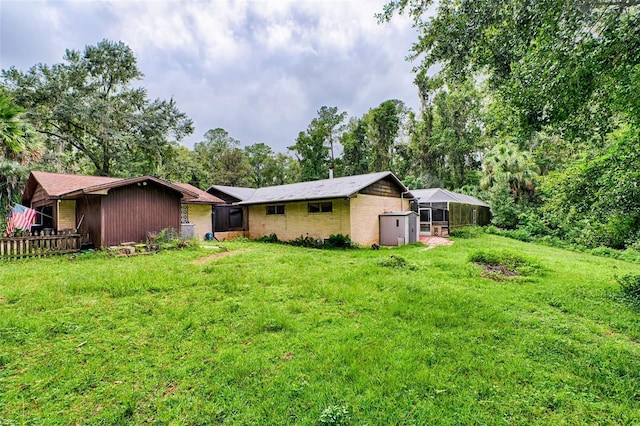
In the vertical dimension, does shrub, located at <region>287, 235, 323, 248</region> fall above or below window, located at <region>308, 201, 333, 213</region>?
below

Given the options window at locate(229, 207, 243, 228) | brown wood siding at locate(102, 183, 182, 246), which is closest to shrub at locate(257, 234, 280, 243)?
window at locate(229, 207, 243, 228)

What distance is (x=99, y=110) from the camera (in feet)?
61.5

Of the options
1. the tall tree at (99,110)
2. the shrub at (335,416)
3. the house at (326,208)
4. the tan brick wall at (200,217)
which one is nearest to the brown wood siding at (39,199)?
the tan brick wall at (200,217)

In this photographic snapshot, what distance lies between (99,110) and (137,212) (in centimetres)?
1243

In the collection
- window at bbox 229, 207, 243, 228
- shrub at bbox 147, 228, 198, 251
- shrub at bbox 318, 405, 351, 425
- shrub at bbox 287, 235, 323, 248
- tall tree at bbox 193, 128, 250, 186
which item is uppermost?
tall tree at bbox 193, 128, 250, 186

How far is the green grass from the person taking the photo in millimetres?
2680

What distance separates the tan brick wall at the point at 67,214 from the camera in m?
12.0

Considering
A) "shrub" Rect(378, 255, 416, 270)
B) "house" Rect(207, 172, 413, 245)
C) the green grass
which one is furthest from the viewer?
"house" Rect(207, 172, 413, 245)

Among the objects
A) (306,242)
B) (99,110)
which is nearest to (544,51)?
(306,242)

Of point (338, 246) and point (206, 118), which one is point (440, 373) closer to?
point (338, 246)

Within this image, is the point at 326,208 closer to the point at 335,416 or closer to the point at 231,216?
the point at 231,216

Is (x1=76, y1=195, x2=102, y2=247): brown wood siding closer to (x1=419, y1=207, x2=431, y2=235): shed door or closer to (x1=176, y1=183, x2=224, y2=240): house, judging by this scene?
(x1=176, y1=183, x2=224, y2=240): house

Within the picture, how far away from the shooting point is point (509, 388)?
2961 mm

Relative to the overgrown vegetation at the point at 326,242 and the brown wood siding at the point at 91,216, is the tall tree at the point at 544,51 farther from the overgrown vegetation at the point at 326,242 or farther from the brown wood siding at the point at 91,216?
the brown wood siding at the point at 91,216
